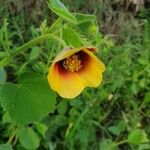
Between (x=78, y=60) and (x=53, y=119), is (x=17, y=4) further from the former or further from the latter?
(x=78, y=60)

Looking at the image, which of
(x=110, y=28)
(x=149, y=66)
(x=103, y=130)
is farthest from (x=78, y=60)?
(x=110, y=28)

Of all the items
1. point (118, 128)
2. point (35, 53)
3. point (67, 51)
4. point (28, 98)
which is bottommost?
point (118, 128)

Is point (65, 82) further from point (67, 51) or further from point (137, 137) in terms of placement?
point (137, 137)

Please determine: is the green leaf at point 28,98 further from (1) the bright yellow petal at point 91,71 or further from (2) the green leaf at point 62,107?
(2) the green leaf at point 62,107

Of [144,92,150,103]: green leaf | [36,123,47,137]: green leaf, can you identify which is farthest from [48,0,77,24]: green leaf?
[144,92,150,103]: green leaf

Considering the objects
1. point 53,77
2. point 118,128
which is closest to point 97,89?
point 118,128

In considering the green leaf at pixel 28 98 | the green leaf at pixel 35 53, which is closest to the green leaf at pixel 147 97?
the green leaf at pixel 35 53

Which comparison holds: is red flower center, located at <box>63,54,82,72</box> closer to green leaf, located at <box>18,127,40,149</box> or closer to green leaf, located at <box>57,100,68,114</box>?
green leaf, located at <box>18,127,40,149</box>
